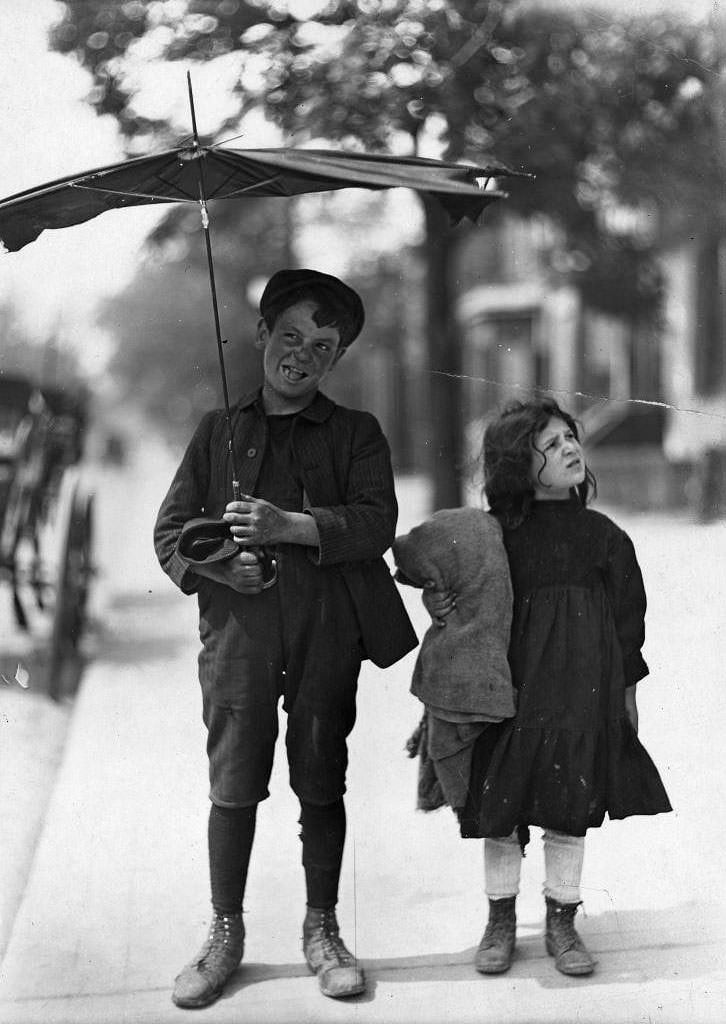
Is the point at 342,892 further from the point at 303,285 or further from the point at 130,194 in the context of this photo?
the point at 130,194

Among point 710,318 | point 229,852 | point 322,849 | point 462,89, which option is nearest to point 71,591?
point 229,852

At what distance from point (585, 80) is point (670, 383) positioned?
99cm

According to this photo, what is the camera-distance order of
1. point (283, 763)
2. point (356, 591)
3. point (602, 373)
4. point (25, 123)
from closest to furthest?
point (356, 591)
point (25, 123)
point (283, 763)
point (602, 373)

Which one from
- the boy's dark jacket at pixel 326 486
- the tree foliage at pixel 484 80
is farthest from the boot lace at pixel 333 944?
the tree foliage at pixel 484 80

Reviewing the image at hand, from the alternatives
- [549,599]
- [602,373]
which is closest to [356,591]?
[549,599]

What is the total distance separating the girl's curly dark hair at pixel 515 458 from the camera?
98.5 inches

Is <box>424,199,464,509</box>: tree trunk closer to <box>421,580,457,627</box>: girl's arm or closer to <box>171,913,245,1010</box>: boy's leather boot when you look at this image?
<box>421,580,457,627</box>: girl's arm

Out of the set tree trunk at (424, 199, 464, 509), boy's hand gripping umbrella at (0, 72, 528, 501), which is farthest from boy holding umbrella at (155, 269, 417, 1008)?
tree trunk at (424, 199, 464, 509)

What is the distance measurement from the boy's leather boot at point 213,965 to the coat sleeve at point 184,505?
0.75 meters

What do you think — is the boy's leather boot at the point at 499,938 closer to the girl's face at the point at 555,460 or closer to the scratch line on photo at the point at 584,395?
the girl's face at the point at 555,460

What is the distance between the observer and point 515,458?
2.50m

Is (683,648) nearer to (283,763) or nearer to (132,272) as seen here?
(283,763)

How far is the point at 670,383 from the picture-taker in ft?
12.1

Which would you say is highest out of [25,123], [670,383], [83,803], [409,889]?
[25,123]
